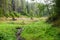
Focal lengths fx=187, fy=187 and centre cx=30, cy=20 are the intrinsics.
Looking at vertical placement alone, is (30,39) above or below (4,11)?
above

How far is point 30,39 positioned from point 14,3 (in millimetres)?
65612

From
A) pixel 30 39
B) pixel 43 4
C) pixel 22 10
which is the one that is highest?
pixel 43 4

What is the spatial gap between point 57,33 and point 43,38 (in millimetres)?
1494

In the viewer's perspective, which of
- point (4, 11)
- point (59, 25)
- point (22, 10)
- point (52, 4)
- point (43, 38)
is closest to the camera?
point (43, 38)

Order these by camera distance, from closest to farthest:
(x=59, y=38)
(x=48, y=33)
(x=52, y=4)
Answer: (x=59, y=38) → (x=48, y=33) → (x=52, y=4)

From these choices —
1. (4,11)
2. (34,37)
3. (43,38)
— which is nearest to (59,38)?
(43,38)

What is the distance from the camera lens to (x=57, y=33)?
734 inches

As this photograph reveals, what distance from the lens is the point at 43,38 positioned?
1855cm

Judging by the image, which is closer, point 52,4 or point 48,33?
point 48,33

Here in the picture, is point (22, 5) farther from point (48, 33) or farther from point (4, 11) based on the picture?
point (48, 33)

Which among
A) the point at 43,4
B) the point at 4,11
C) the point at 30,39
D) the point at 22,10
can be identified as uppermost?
the point at 43,4

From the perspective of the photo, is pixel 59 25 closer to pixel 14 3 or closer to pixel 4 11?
pixel 4 11

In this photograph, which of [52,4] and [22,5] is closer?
[52,4]

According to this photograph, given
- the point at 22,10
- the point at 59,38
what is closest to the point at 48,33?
the point at 59,38
